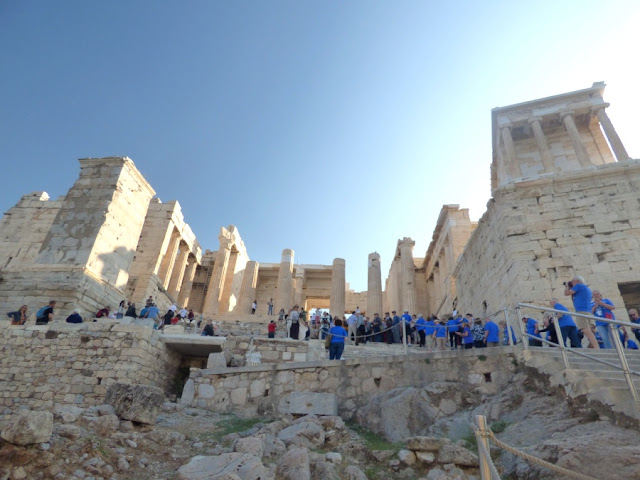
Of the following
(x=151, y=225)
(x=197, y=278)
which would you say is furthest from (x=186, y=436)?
(x=197, y=278)

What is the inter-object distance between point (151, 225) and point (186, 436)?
19.4 m

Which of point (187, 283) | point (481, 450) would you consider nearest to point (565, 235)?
point (481, 450)

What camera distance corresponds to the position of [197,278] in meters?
30.9

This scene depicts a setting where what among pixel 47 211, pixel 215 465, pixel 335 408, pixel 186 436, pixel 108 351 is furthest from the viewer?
pixel 47 211

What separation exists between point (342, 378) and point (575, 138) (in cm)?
1435

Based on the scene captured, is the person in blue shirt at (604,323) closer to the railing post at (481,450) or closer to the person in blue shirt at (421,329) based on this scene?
the railing post at (481,450)

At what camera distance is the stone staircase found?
14.1 ft

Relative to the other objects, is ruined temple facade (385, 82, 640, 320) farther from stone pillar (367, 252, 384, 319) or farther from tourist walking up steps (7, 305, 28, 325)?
tourist walking up steps (7, 305, 28, 325)

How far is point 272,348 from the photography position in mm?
9828

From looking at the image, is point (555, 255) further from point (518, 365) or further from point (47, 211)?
point (47, 211)

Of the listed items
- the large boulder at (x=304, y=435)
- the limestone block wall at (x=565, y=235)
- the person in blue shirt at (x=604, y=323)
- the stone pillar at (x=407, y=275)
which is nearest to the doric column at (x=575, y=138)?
the limestone block wall at (x=565, y=235)

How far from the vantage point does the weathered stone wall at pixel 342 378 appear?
23.4 feet

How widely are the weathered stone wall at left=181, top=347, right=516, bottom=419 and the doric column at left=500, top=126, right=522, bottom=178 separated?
435 inches

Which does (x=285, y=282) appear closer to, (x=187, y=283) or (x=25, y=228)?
(x=187, y=283)
